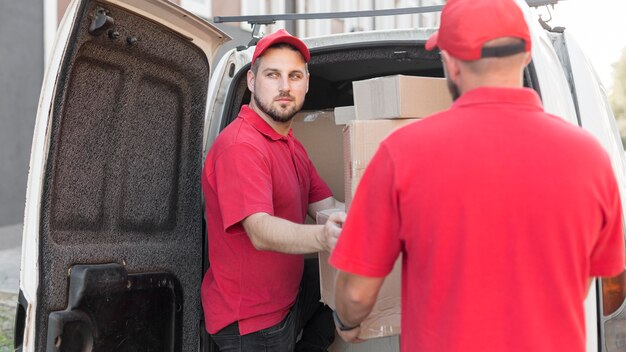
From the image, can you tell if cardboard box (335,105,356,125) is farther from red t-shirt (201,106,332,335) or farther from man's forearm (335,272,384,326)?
man's forearm (335,272,384,326)

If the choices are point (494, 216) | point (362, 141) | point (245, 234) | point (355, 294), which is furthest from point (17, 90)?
point (494, 216)

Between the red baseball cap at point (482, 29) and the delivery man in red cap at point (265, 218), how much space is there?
71 cm

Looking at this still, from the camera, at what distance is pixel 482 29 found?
4.61ft

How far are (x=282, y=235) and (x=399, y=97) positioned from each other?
53 cm

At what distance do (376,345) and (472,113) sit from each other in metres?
1.61

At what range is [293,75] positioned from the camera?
2580 millimetres

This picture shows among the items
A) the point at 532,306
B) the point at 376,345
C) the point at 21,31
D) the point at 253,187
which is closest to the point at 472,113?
the point at 532,306

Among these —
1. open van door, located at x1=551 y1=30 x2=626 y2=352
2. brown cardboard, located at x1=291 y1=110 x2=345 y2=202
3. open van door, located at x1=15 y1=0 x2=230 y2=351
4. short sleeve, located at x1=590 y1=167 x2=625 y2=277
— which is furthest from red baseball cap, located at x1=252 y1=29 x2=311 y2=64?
short sleeve, located at x1=590 y1=167 x2=625 y2=277

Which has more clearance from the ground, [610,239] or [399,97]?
[399,97]

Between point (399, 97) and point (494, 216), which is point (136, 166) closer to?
point (399, 97)

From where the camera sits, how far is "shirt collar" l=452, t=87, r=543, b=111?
4.60 feet

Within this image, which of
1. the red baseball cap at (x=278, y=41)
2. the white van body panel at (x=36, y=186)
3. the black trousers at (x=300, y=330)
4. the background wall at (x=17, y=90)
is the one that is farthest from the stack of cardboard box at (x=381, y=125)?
the background wall at (x=17, y=90)

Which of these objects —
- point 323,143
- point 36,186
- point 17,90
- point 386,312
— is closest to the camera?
A: point 36,186

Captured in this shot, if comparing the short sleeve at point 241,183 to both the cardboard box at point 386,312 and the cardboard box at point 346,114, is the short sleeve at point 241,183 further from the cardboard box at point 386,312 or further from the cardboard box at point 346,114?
the cardboard box at point 386,312
